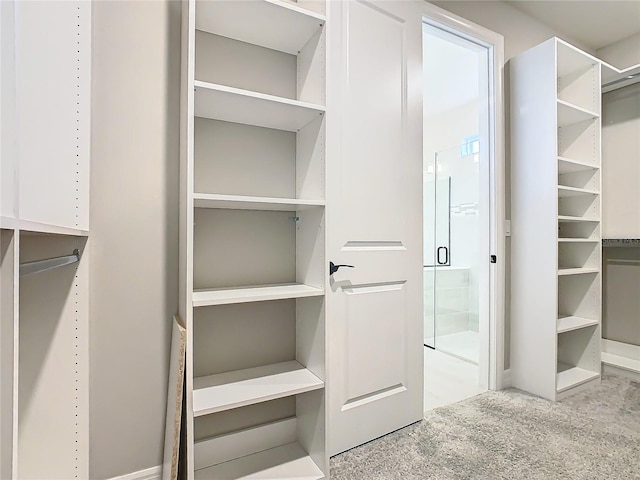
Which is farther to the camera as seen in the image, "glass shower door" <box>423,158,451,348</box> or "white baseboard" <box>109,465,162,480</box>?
"glass shower door" <box>423,158,451,348</box>

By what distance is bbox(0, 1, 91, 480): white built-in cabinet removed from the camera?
0.81m

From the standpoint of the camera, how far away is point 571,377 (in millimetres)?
2539

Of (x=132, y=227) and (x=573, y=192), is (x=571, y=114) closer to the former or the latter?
(x=573, y=192)

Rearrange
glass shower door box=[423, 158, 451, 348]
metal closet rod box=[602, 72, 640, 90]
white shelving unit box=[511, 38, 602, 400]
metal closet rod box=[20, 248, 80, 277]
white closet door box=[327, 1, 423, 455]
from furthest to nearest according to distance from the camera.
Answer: glass shower door box=[423, 158, 451, 348] → metal closet rod box=[602, 72, 640, 90] → white shelving unit box=[511, 38, 602, 400] → white closet door box=[327, 1, 423, 455] → metal closet rod box=[20, 248, 80, 277]

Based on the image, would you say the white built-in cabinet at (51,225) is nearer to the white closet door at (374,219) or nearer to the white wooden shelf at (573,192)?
the white closet door at (374,219)

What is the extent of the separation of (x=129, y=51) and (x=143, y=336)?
1.22 m

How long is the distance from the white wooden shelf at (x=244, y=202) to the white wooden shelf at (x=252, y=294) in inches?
14.5

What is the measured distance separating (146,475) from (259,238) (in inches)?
44.8

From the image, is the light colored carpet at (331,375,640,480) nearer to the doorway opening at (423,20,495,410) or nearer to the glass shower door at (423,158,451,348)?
the doorway opening at (423,20,495,410)

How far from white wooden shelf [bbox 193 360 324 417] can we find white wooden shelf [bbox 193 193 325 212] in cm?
76

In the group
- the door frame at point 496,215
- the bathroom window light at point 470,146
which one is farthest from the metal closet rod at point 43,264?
the bathroom window light at point 470,146

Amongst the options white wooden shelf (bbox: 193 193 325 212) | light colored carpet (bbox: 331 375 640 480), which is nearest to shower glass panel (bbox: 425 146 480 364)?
light colored carpet (bbox: 331 375 640 480)

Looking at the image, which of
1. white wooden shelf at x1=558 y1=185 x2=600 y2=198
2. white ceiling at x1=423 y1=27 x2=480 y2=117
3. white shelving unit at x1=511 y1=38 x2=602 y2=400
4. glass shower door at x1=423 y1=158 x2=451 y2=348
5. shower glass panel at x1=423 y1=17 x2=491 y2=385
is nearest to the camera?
white shelving unit at x1=511 y1=38 x2=602 y2=400

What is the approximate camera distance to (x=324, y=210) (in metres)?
1.47
